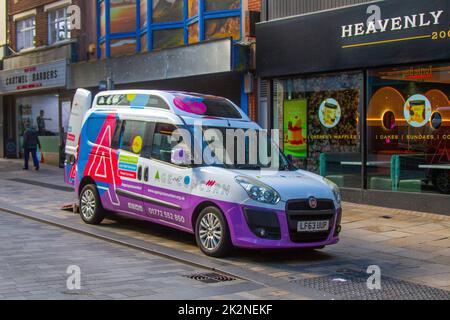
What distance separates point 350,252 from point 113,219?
4.52 metres

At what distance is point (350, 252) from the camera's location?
866 centimetres

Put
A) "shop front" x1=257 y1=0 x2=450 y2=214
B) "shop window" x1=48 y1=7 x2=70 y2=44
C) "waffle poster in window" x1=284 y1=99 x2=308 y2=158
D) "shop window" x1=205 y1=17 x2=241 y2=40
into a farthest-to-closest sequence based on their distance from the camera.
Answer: "shop window" x1=48 y1=7 x2=70 y2=44 < "shop window" x1=205 y1=17 x2=241 y2=40 < "waffle poster in window" x1=284 y1=99 x2=308 y2=158 < "shop front" x1=257 y1=0 x2=450 y2=214

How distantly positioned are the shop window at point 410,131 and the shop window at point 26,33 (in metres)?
16.4

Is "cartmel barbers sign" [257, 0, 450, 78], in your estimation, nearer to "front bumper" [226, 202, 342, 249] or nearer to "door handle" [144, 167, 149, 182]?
"front bumper" [226, 202, 342, 249]

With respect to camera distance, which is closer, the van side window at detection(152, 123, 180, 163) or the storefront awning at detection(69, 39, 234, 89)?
the van side window at detection(152, 123, 180, 163)

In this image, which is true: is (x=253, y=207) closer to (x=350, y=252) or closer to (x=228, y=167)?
(x=228, y=167)

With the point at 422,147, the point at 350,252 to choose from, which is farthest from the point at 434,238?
the point at 422,147

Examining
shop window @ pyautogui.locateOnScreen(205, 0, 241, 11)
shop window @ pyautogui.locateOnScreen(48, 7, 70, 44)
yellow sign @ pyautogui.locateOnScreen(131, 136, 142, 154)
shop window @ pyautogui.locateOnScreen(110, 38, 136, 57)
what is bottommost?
yellow sign @ pyautogui.locateOnScreen(131, 136, 142, 154)

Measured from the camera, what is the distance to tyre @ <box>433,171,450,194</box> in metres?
11.6

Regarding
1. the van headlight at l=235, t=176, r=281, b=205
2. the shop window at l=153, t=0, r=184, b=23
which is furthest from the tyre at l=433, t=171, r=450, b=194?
the shop window at l=153, t=0, r=184, b=23

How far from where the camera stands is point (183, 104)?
9.06m

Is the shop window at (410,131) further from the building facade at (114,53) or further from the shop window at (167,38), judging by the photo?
the shop window at (167,38)

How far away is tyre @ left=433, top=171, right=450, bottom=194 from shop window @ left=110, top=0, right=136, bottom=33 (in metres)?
→ 10.9

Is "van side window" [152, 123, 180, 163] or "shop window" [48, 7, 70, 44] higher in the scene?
"shop window" [48, 7, 70, 44]
